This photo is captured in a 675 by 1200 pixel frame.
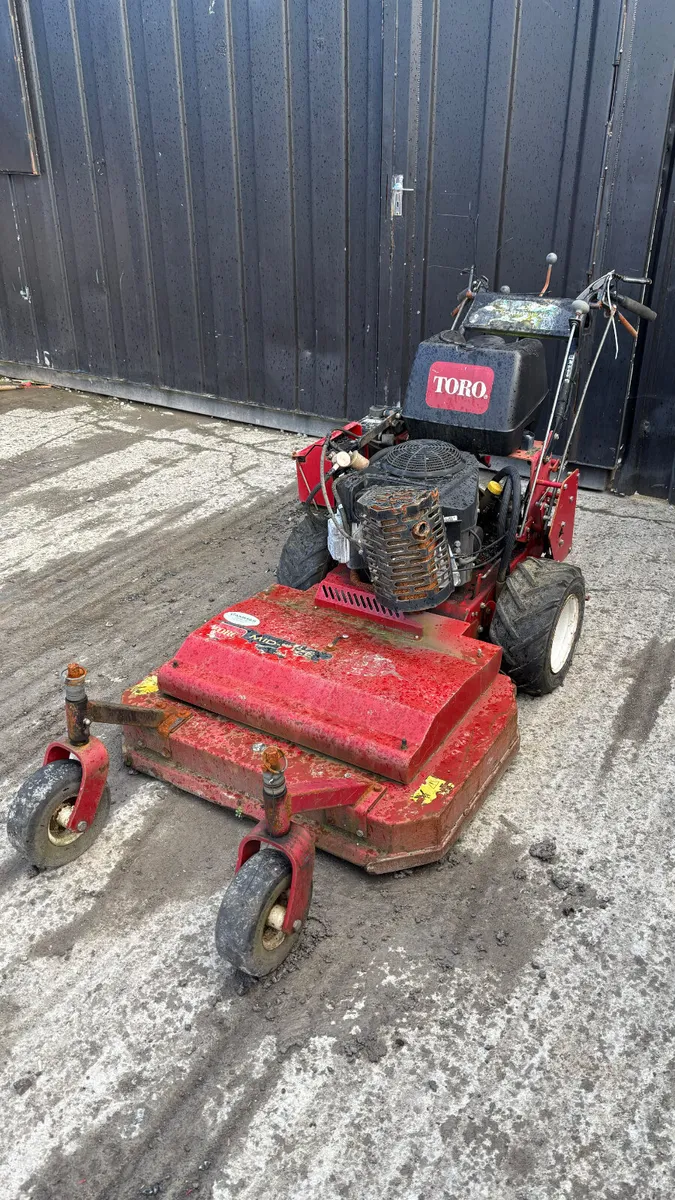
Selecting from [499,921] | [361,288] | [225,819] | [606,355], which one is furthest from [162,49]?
[499,921]

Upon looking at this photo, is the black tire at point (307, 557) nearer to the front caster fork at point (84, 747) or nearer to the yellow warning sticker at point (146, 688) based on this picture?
the yellow warning sticker at point (146, 688)

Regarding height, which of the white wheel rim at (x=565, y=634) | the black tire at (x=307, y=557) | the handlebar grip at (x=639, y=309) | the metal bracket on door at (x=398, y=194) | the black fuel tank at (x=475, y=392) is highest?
the metal bracket on door at (x=398, y=194)

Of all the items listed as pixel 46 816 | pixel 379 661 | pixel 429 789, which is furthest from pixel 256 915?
pixel 379 661

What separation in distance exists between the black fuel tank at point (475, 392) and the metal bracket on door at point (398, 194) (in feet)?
8.34

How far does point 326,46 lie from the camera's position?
18.8 feet

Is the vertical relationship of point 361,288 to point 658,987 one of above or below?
above

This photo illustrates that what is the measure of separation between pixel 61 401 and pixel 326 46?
366cm

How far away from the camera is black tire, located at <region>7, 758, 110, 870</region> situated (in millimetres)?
2742

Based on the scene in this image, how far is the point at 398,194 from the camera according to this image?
579 centimetres

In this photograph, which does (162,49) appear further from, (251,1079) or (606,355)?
(251,1079)

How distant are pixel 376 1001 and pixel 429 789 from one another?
64 cm

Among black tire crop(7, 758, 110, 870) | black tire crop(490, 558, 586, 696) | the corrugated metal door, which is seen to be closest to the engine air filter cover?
black tire crop(490, 558, 586, 696)

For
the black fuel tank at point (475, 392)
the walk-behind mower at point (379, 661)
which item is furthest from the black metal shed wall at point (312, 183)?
the black fuel tank at point (475, 392)

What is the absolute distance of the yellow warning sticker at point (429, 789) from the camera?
2775mm
